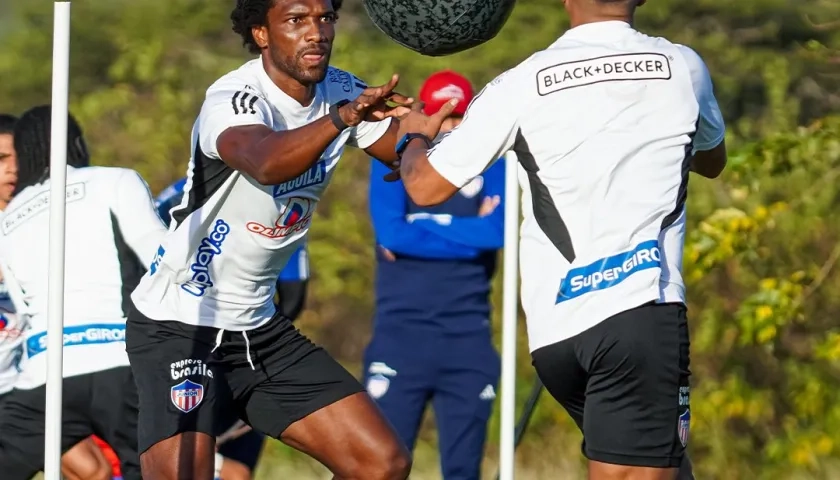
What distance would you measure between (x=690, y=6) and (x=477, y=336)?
3.16m

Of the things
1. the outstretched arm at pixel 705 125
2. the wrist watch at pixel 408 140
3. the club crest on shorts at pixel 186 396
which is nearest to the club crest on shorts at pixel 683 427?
the outstretched arm at pixel 705 125

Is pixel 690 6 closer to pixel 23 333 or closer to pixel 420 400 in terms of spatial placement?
pixel 420 400

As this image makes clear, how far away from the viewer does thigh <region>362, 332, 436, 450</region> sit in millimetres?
6672

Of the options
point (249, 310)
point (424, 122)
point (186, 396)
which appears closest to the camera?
point (424, 122)

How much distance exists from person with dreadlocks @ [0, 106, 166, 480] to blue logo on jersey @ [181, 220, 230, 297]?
2.54 feet

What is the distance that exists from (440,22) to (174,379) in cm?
139

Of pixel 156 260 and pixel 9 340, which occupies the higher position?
pixel 156 260

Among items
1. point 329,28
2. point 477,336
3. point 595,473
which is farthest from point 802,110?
point 595,473

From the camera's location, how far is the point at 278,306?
684 centimetres

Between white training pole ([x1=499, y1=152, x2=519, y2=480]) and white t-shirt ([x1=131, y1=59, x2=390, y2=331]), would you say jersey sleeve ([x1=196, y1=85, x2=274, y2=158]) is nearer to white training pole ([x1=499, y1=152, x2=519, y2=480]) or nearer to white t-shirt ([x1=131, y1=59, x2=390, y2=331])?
white t-shirt ([x1=131, y1=59, x2=390, y2=331])

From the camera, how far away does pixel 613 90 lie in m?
4.05

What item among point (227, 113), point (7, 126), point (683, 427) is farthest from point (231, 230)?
point (7, 126)

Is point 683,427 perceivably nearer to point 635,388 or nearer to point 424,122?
point 635,388

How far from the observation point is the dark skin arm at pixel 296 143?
14.0ft
